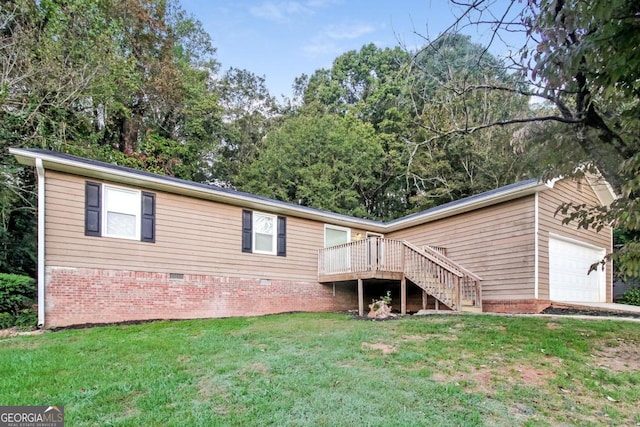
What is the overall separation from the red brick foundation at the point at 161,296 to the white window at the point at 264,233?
37.3 inches

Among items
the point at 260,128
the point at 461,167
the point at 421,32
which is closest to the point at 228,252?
the point at 421,32

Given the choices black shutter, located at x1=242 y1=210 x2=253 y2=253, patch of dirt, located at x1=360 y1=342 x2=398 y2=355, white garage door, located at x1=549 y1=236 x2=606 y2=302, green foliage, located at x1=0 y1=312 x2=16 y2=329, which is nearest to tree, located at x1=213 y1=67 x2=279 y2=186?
black shutter, located at x1=242 y1=210 x2=253 y2=253

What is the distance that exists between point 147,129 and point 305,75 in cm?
1349

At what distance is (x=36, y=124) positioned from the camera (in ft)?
42.3

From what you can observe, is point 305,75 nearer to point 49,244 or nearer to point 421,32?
point 49,244

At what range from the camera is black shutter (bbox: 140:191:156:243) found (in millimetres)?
9516

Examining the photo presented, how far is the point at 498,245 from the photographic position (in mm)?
10602

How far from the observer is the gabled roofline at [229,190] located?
325 inches

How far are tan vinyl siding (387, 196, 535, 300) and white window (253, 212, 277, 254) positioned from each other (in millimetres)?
5342

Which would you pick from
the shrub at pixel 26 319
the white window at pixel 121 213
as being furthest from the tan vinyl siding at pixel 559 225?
the shrub at pixel 26 319

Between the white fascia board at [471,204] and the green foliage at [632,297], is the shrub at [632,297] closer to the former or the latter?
the green foliage at [632,297]

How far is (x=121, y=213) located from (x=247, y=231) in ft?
11.1

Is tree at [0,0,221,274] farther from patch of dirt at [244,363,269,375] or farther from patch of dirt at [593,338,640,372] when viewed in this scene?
patch of dirt at [593,338,640,372]

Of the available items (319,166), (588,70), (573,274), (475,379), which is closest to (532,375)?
(475,379)
